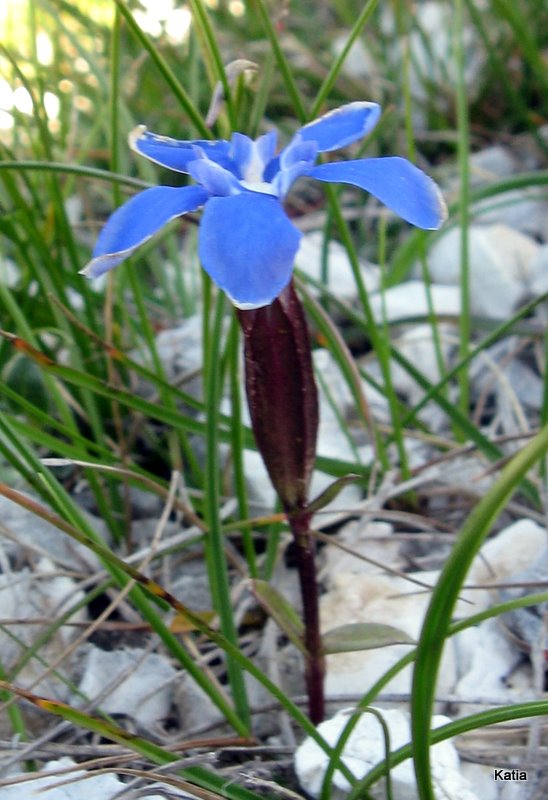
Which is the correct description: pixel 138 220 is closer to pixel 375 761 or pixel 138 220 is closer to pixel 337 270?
pixel 375 761

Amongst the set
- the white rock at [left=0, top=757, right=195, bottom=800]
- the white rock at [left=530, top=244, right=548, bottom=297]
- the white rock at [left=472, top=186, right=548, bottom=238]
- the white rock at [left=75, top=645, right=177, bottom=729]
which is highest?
the white rock at [left=472, top=186, right=548, bottom=238]

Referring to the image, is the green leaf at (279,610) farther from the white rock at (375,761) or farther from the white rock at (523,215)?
the white rock at (523,215)

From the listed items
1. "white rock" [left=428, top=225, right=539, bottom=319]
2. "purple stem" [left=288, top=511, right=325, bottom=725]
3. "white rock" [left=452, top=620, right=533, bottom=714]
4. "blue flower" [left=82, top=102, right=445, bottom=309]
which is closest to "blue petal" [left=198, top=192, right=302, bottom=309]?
"blue flower" [left=82, top=102, right=445, bottom=309]

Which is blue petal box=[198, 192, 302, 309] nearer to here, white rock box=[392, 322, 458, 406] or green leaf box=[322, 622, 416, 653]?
green leaf box=[322, 622, 416, 653]

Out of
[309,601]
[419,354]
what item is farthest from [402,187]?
[419,354]

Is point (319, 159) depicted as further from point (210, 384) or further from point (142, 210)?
point (142, 210)

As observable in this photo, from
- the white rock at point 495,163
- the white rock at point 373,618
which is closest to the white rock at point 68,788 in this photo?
the white rock at point 373,618

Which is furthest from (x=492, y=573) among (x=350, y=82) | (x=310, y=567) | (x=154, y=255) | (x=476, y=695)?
(x=350, y=82)
